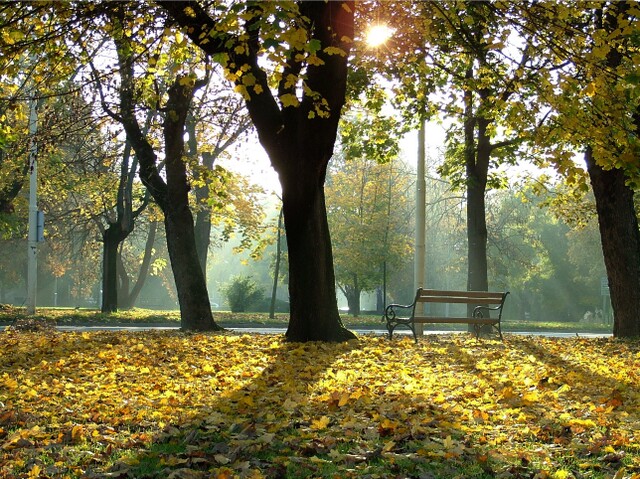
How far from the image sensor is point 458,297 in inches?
571

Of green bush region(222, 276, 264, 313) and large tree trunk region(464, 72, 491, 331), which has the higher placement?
large tree trunk region(464, 72, 491, 331)

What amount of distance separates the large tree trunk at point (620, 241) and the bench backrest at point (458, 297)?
9.62 ft

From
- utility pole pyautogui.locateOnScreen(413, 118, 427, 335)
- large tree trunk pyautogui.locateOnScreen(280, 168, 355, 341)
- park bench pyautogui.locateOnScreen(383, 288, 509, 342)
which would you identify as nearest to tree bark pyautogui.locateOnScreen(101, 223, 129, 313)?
utility pole pyautogui.locateOnScreen(413, 118, 427, 335)

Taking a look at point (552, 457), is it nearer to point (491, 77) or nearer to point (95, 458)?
point (95, 458)

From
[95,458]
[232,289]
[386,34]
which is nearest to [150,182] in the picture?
[386,34]

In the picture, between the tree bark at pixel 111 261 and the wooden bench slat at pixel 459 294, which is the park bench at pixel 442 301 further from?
the tree bark at pixel 111 261

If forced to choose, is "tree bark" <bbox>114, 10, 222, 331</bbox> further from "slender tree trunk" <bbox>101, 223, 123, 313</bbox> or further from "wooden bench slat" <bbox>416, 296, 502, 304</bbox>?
"slender tree trunk" <bbox>101, 223, 123, 313</bbox>

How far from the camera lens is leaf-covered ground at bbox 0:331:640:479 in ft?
16.2

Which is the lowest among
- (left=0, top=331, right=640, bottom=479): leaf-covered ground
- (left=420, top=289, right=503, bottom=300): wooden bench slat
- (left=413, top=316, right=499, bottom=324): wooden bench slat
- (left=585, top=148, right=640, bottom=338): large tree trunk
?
(left=0, top=331, right=640, bottom=479): leaf-covered ground

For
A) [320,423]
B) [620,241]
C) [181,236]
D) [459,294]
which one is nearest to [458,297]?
[459,294]

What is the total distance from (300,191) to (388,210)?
29508mm

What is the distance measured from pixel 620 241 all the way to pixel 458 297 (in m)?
3.94

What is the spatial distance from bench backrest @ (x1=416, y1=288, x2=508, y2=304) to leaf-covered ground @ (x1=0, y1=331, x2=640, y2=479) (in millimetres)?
3171

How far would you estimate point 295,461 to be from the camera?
195 inches
